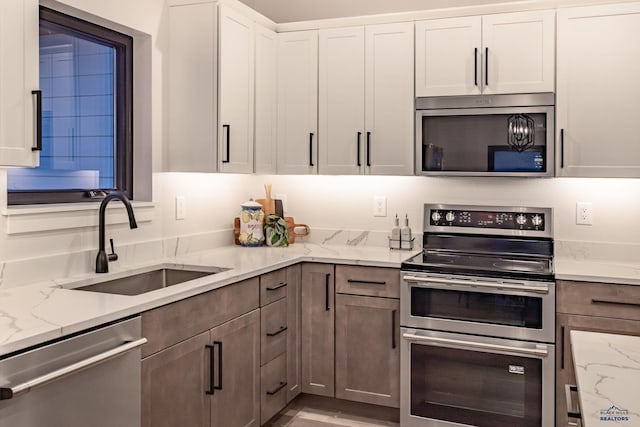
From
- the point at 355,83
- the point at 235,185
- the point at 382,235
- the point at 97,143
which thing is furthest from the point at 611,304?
the point at 97,143

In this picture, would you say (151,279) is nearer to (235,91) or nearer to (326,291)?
(326,291)

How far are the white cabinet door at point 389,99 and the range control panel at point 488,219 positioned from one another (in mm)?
372

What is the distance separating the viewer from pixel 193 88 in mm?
3027

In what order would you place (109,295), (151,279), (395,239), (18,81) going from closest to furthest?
(18,81), (109,295), (151,279), (395,239)

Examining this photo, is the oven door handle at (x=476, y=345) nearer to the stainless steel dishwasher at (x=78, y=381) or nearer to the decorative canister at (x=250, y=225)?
the decorative canister at (x=250, y=225)

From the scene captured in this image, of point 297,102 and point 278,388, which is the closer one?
point 278,388

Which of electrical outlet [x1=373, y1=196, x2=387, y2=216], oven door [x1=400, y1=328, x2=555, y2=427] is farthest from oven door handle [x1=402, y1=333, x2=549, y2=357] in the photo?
electrical outlet [x1=373, y1=196, x2=387, y2=216]

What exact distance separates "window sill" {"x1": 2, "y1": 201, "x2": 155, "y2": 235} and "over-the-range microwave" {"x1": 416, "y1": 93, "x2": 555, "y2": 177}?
1.57m

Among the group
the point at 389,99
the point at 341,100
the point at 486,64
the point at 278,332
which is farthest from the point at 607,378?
the point at 341,100

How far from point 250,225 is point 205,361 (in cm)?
128

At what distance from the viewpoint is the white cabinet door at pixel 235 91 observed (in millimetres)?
3008

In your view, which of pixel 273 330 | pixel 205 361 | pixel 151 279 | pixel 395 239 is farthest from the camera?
pixel 395 239

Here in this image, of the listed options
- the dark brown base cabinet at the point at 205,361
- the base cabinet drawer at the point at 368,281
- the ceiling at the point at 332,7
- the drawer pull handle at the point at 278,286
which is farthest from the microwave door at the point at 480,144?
the dark brown base cabinet at the point at 205,361

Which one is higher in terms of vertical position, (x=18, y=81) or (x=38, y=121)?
(x=18, y=81)
